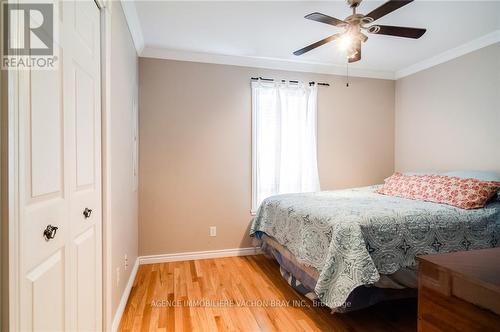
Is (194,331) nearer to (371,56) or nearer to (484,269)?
(484,269)

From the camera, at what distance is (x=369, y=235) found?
5.74 feet

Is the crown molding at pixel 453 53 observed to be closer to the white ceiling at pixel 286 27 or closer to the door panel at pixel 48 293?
the white ceiling at pixel 286 27

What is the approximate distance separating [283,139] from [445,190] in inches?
71.9

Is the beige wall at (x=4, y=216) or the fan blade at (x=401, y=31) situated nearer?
the beige wall at (x=4, y=216)

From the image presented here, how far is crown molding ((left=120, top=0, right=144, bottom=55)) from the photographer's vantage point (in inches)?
81.7

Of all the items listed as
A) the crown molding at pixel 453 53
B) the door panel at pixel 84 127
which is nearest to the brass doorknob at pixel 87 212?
the door panel at pixel 84 127

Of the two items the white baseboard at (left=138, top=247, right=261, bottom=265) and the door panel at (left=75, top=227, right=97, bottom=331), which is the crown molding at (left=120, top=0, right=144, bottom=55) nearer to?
the door panel at (left=75, top=227, right=97, bottom=331)

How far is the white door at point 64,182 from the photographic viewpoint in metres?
0.81

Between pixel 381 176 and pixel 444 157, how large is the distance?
33.8 inches

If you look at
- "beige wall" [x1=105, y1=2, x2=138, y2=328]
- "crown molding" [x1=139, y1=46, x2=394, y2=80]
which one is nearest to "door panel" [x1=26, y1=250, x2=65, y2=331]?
"beige wall" [x1=105, y1=2, x2=138, y2=328]

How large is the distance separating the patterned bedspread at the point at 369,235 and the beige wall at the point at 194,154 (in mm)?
1078

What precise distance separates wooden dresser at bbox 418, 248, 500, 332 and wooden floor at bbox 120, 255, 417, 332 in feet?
3.61

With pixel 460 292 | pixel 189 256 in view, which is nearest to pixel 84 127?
pixel 460 292

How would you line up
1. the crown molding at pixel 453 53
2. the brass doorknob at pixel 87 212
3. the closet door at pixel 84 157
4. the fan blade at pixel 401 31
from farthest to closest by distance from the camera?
the crown molding at pixel 453 53, the fan blade at pixel 401 31, the brass doorknob at pixel 87 212, the closet door at pixel 84 157
